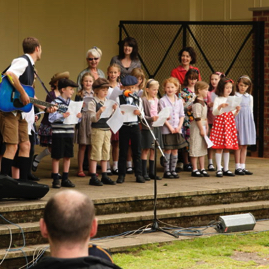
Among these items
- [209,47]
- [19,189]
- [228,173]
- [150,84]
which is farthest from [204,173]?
[209,47]

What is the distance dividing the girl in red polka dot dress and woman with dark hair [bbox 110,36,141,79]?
1.28 m

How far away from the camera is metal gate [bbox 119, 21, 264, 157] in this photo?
41.2 feet

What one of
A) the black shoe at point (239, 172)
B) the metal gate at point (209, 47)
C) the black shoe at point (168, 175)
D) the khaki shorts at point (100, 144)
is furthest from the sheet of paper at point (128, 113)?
the metal gate at point (209, 47)

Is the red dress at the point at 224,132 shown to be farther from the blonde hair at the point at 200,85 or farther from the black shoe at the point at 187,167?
the black shoe at the point at 187,167

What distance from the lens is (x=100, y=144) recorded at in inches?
346

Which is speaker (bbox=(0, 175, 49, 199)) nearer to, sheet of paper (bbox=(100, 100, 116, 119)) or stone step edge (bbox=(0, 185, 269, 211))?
stone step edge (bbox=(0, 185, 269, 211))

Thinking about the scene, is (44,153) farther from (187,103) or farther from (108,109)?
(187,103)

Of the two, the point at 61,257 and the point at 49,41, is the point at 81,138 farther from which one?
the point at 61,257

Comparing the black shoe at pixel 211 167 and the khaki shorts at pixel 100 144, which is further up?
the khaki shorts at pixel 100 144

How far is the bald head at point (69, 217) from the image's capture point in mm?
2779

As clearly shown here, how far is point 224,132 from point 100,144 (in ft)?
6.79

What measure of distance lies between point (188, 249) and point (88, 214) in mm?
4503

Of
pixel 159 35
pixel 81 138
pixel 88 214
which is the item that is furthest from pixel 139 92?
pixel 88 214

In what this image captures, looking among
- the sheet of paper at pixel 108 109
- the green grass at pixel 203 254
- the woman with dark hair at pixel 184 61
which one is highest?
the woman with dark hair at pixel 184 61
